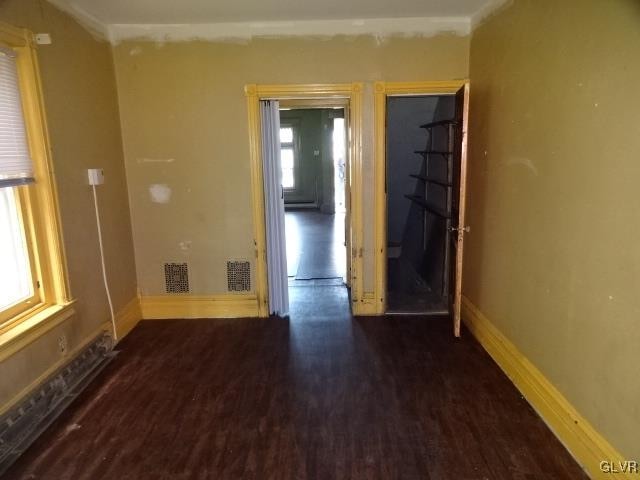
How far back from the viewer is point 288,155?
11805mm

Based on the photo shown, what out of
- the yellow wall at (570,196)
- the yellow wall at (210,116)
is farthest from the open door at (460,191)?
the yellow wall at (210,116)

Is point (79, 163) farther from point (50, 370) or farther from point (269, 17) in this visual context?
point (269, 17)

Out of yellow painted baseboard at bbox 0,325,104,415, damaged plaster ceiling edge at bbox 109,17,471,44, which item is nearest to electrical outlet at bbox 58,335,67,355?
yellow painted baseboard at bbox 0,325,104,415

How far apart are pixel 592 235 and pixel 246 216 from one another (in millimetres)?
2692

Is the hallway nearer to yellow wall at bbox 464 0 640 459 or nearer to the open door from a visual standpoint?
the open door

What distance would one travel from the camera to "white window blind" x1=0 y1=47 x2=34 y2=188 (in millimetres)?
2348

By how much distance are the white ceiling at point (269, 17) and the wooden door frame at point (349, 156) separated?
46 centimetres

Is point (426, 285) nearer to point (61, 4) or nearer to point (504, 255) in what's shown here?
point (504, 255)

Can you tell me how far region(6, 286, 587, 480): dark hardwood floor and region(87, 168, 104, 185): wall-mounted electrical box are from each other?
1.31m

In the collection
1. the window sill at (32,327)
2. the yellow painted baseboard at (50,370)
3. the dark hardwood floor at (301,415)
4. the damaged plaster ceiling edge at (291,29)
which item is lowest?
the dark hardwood floor at (301,415)

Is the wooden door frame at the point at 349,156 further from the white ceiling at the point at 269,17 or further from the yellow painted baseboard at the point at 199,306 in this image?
the white ceiling at the point at 269,17

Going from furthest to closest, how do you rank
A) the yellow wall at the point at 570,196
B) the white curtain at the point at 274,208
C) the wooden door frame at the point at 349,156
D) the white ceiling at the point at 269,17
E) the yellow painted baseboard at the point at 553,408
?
the white curtain at the point at 274,208 → the wooden door frame at the point at 349,156 → the white ceiling at the point at 269,17 → the yellow painted baseboard at the point at 553,408 → the yellow wall at the point at 570,196

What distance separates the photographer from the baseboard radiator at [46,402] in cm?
222

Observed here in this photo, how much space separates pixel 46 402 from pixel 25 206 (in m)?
1.17
